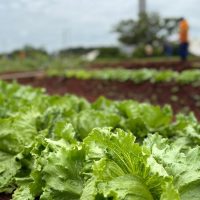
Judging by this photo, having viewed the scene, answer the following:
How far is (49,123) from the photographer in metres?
4.48

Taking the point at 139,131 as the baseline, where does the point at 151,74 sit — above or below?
below

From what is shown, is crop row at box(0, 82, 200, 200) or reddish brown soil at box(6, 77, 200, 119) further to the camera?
reddish brown soil at box(6, 77, 200, 119)

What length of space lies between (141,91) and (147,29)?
Result: 2991 cm

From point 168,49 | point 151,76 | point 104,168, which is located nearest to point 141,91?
point 151,76

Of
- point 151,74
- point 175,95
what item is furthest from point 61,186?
point 151,74

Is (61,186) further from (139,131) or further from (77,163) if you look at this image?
(139,131)

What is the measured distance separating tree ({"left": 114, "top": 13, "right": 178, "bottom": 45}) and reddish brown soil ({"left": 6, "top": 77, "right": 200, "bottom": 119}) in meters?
25.5

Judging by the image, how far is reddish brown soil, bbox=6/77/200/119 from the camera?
13141 millimetres

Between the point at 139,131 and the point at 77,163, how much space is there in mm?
1582

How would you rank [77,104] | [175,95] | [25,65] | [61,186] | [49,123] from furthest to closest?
[25,65] < [175,95] < [77,104] < [49,123] < [61,186]

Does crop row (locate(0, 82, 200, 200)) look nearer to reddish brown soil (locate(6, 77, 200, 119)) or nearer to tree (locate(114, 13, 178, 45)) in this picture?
reddish brown soil (locate(6, 77, 200, 119))

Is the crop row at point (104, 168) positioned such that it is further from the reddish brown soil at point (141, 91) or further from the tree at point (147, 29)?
the tree at point (147, 29)

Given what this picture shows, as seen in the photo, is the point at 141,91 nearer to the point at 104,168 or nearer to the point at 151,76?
the point at 151,76

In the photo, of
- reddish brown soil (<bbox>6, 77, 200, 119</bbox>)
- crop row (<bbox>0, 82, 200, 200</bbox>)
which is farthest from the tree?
crop row (<bbox>0, 82, 200, 200</bbox>)
